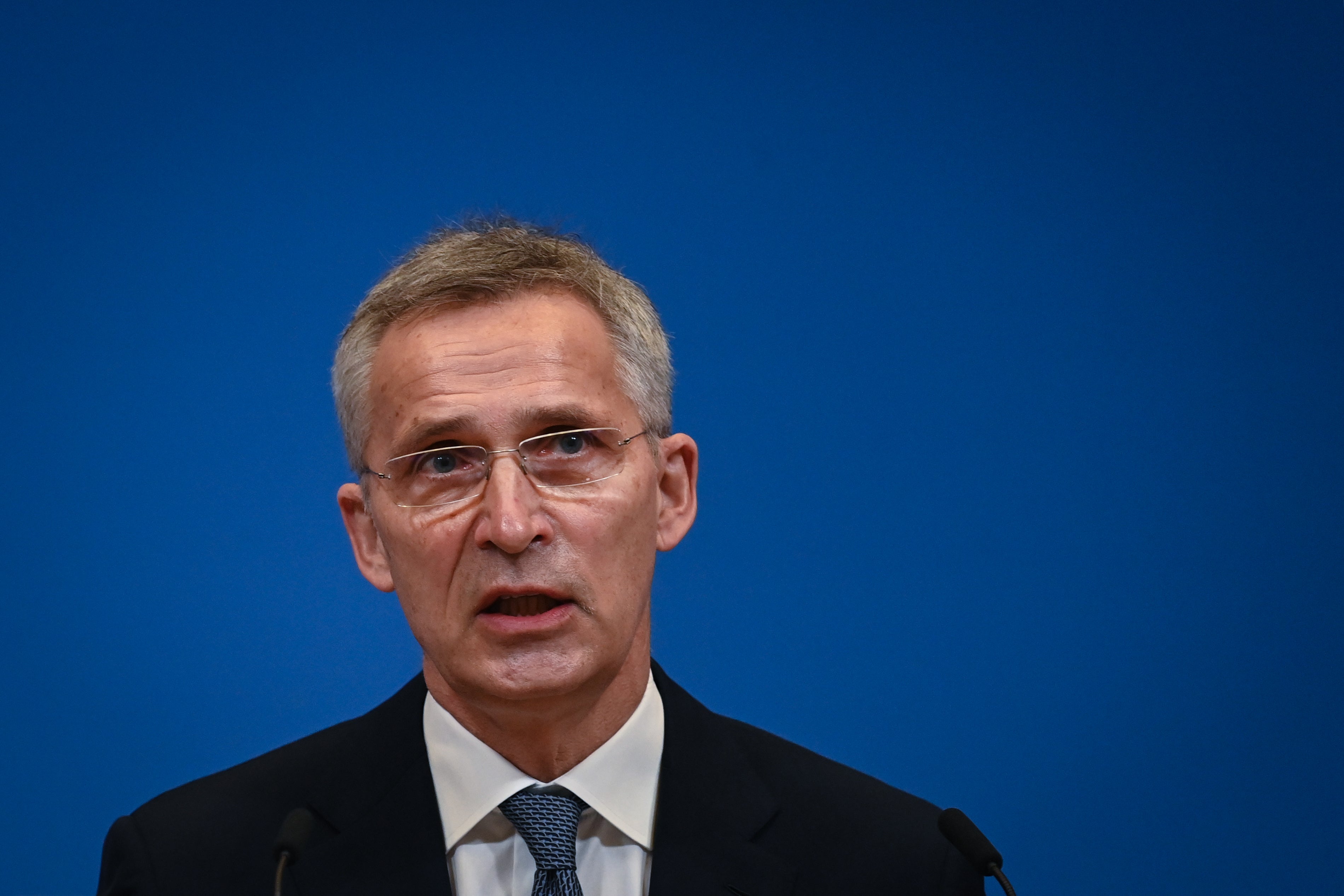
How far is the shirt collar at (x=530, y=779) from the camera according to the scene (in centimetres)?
188

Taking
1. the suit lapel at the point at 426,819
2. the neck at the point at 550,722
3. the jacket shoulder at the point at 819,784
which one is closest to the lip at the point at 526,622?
the neck at the point at 550,722

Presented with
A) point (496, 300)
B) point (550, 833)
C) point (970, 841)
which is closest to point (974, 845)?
point (970, 841)

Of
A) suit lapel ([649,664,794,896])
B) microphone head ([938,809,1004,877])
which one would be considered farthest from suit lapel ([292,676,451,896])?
microphone head ([938,809,1004,877])

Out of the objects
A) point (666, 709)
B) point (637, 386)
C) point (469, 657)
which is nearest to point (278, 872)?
point (469, 657)

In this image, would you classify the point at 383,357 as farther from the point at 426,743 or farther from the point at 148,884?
the point at 148,884

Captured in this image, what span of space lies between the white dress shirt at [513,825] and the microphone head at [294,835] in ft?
0.95

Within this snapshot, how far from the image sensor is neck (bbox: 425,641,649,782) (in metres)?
1.85

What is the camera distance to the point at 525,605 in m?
1.79

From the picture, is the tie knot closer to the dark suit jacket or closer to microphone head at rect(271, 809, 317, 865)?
the dark suit jacket

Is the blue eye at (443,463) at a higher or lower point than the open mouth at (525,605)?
higher

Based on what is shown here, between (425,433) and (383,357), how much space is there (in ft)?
0.62

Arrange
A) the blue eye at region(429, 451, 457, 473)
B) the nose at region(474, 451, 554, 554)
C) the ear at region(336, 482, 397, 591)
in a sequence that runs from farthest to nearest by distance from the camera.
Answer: the ear at region(336, 482, 397, 591), the blue eye at region(429, 451, 457, 473), the nose at region(474, 451, 554, 554)

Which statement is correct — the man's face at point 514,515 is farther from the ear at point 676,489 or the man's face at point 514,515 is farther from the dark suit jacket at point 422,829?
the dark suit jacket at point 422,829

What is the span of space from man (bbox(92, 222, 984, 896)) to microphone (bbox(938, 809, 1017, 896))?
30cm
